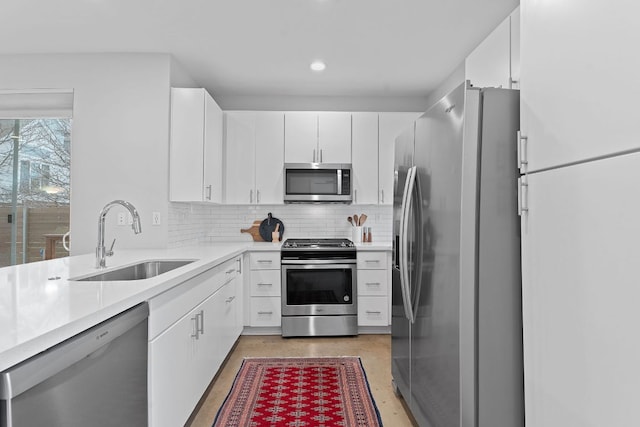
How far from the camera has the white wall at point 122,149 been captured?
3.39 metres

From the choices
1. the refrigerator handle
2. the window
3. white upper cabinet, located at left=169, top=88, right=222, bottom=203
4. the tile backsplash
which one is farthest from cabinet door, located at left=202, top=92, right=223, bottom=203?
the refrigerator handle

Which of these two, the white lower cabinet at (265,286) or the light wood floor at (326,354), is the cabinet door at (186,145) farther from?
the light wood floor at (326,354)

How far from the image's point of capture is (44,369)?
955mm

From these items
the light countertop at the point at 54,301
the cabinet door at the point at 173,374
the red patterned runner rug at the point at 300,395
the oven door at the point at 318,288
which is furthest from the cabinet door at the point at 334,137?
the cabinet door at the point at 173,374

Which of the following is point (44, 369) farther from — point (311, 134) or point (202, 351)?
point (311, 134)

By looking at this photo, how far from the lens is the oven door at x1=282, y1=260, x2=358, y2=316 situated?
153 inches

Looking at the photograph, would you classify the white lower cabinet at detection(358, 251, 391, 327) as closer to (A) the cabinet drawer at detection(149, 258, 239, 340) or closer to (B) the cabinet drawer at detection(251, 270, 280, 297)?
(B) the cabinet drawer at detection(251, 270, 280, 297)

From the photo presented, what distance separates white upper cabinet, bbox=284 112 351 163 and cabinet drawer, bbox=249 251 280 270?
103 cm

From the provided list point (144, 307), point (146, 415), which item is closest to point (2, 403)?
point (144, 307)

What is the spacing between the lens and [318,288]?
390 centimetres

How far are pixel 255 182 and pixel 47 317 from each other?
3231 millimetres

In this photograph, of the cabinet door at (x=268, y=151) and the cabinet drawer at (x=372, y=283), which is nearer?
the cabinet drawer at (x=372, y=283)

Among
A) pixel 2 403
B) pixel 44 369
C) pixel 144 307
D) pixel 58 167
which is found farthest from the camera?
pixel 58 167

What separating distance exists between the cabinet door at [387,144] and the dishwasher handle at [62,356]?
10.6ft
